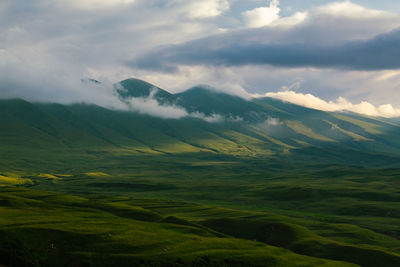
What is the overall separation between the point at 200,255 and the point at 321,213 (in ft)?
414

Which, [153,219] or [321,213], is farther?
[321,213]

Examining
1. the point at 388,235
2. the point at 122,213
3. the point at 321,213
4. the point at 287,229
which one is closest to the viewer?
the point at 287,229

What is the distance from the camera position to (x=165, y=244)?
6638 centimetres

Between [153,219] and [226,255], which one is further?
[153,219]

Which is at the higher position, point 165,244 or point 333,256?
point 165,244

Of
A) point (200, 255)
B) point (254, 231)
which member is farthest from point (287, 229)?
point (200, 255)

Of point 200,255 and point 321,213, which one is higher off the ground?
point 200,255

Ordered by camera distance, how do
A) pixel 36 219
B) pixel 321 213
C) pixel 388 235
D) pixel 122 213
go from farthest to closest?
pixel 321 213 → pixel 388 235 → pixel 122 213 → pixel 36 219

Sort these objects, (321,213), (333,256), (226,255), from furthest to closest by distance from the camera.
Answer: (321,213), (333,256), (226,255)

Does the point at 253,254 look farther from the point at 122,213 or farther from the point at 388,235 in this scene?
the point at 388,235

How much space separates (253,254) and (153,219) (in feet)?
149

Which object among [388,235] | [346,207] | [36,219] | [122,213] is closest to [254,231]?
[122,213]

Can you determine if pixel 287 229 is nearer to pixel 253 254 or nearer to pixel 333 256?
pixel 333 256

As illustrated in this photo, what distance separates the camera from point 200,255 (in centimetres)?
6166
